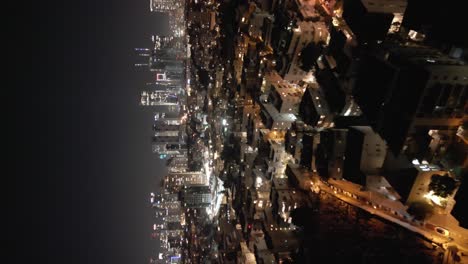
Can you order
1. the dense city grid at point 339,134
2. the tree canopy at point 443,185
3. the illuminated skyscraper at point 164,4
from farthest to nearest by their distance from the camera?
the illuminated skyscraper at point 164,4, the tree canopy at point 443,185, the dense city grid at point 339,134

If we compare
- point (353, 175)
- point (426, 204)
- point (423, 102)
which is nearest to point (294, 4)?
point (353, 175)

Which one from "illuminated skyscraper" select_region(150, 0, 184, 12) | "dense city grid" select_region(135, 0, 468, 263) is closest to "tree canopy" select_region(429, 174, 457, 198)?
"dense city grid" select_region(135, 0, 468, 263)

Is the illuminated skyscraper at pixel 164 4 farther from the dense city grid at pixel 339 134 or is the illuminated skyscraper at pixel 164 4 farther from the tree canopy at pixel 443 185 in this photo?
the tree canopy at pixel 443 185

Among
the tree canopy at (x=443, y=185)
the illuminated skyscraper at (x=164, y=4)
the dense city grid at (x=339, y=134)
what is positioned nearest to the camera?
the dense city grid at (x=339, y=134)

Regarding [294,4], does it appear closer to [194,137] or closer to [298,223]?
[298,223]

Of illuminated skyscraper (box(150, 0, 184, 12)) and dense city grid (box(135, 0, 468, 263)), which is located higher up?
illuminated skyscraper (box(150, 0, 184, 12))

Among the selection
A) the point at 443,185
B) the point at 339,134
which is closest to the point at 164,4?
the point at 339,134

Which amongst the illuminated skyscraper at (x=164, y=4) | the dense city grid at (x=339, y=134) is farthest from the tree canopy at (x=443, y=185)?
the illuminated skyscraper at (x=164, y=4)

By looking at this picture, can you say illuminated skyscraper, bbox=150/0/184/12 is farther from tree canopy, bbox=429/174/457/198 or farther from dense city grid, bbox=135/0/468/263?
tree canopy, bbox=429/174/457/198

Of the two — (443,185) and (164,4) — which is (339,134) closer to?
(443,185)
